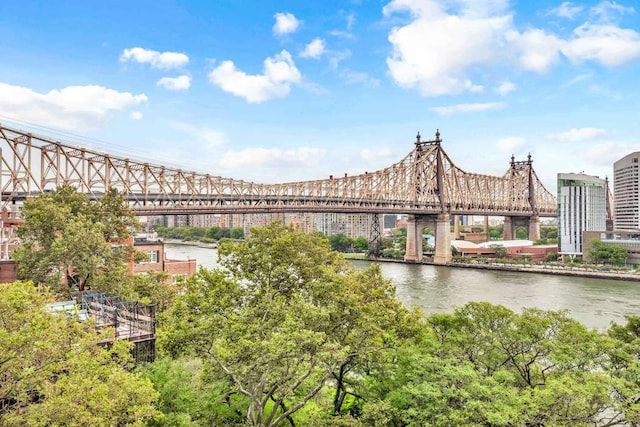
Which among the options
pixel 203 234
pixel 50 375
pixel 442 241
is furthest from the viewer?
pixel 203 234

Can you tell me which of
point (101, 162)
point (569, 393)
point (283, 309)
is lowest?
point (569, 393)

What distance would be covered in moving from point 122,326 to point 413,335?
9644mm

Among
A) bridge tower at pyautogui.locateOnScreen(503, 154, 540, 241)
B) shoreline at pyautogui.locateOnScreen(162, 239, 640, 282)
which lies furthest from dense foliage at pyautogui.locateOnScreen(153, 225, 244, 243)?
bridge tower at pyautogui.locateOnScreen(503, 154, 540, 241)

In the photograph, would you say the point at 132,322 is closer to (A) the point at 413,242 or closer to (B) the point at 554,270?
(B) the point at 554,270

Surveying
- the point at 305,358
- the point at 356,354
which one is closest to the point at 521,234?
the point at 356,354

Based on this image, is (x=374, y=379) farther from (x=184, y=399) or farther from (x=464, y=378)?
(x=184, y=399)

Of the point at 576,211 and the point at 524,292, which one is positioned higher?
the point at 576,211

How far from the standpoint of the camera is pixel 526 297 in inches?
1695

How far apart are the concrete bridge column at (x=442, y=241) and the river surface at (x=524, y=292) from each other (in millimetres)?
11607

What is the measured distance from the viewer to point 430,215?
8788cm

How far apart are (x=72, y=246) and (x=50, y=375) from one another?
10723mm

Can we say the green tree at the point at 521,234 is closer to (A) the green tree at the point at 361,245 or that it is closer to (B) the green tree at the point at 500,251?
(A) the green tree at the point at 361,245

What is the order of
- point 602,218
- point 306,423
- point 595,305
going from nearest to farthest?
point 306,423, point 595,305, point 602,218

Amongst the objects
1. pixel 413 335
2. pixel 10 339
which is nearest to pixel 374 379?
pixel 413 335
